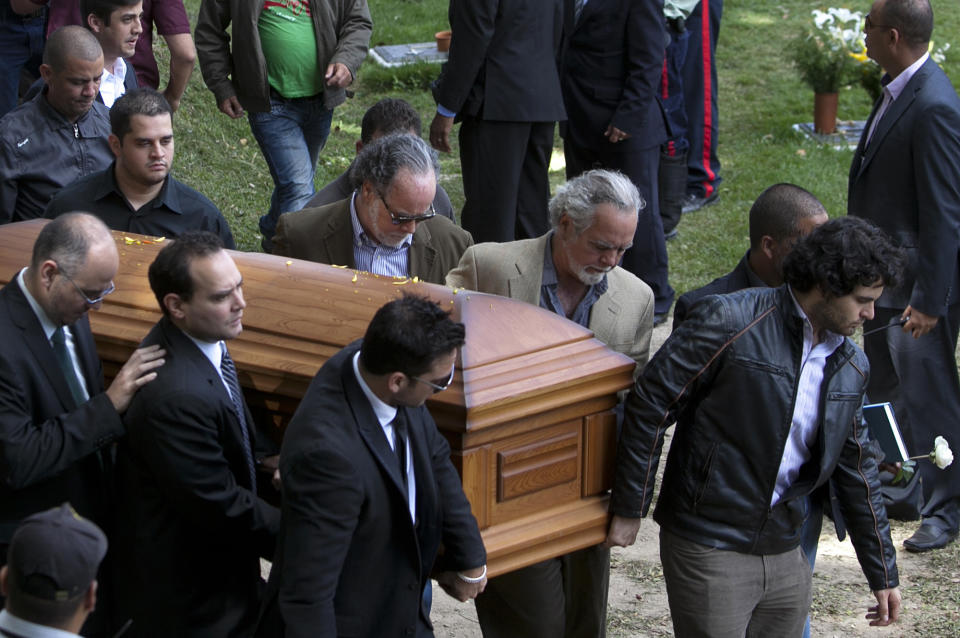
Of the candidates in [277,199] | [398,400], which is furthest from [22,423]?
[277,199]

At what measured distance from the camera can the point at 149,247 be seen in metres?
3.65

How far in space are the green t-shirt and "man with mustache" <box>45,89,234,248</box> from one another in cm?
201

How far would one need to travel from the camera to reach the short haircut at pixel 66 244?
287 cm

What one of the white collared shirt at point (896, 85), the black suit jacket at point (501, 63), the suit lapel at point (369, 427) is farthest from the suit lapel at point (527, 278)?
the black suit jacket at point (501, 63)

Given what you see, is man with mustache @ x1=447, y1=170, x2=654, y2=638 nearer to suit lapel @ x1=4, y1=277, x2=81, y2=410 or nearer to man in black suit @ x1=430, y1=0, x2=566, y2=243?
suit lapel @ x1=4, y1=277, x2=81, y2=410

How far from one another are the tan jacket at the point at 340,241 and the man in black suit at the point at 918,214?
180 centimetres

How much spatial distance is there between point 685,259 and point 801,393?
14.7 feet

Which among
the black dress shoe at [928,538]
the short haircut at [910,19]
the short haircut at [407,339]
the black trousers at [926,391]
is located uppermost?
the short haircut at [910,19]

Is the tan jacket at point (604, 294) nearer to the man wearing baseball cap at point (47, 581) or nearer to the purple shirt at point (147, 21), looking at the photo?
the man wearing baseball cap at point (47, 581)

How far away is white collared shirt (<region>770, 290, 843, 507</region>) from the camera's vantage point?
3.10 metres

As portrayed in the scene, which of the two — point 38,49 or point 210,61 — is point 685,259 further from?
point 38,49

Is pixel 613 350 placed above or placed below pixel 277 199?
above

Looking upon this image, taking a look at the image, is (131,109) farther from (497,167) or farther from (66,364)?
(497,167)

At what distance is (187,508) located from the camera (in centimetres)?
278
